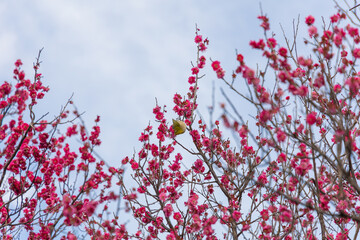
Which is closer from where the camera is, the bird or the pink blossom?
the pink blossom

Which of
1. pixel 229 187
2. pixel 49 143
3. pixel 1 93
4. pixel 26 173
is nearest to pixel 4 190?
pixel 26 173

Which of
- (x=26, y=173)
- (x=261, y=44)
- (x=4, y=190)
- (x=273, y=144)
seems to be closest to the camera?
(x=273, y=144)

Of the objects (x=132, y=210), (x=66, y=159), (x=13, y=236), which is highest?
(x=66, y=159)

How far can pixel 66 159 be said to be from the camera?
6.22 metres

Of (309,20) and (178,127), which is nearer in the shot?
(309,20)

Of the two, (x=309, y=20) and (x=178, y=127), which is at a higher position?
(x=178, y=127)

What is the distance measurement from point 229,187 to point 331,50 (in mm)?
3507

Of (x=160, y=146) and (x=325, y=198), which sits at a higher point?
(x=160, y=146)

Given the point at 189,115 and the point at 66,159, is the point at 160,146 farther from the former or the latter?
the point at 66,159

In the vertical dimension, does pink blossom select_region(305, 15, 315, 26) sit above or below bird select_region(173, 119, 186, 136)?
below

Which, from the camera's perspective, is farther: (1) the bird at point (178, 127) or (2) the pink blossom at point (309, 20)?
(1) the bird at point (178, 127)

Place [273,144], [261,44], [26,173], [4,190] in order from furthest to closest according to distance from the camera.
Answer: [4,190] → [26,173] → [261,44] → [273,144]

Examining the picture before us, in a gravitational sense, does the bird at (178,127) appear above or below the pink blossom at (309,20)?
above

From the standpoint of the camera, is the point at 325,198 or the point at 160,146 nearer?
the point at 325,198
